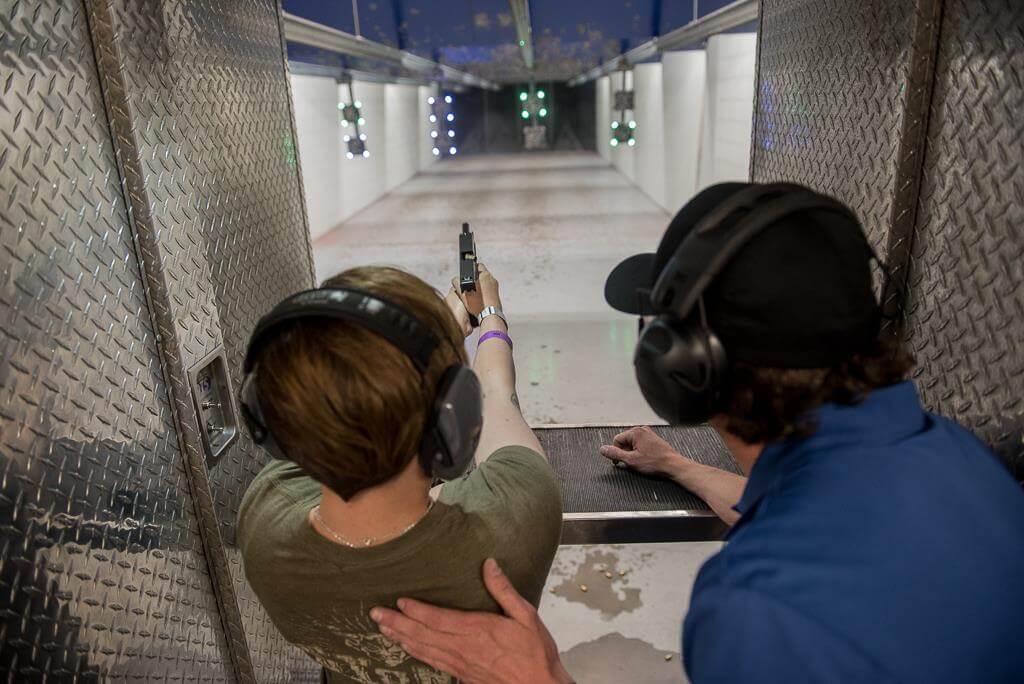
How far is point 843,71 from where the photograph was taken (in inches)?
68.9

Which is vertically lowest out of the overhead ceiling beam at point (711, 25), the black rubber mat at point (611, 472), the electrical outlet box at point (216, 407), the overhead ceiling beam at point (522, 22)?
the black rubber mat at point (611, 472)

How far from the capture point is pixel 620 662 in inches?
95.9

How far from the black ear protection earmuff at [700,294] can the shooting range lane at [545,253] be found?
2648 mm

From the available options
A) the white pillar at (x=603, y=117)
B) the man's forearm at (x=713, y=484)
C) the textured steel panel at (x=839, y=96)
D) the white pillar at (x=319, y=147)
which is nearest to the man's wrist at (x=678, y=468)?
the man's forearm at (x=713, y=484)

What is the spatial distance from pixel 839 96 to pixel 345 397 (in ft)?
5.23

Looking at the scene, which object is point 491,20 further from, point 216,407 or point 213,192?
point 216,407

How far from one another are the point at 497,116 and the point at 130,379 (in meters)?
24.3

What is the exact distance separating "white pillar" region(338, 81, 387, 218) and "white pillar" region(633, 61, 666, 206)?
480 centimetres

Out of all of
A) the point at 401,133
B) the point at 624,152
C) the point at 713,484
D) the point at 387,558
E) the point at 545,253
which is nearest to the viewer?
the point at 387,558

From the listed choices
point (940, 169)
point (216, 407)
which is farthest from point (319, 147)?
point (940, 169)

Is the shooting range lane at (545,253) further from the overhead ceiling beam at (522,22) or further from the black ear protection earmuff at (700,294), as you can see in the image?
the black ear protection earmuff at (700,294)

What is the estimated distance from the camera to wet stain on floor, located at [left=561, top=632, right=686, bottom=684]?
7.77ft

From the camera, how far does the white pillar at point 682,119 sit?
802cm

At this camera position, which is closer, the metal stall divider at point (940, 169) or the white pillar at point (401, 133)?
the metal stall divider at point (940, 169)
